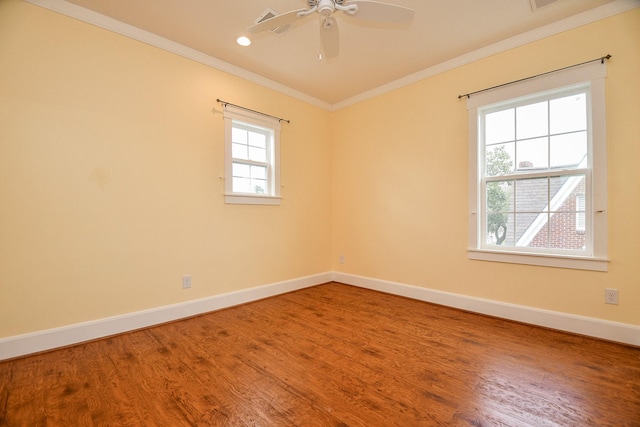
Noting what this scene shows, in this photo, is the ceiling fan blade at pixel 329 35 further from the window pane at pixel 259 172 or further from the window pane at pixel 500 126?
the window pane at pixel 500 126

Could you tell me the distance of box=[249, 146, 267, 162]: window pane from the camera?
345 centimetres

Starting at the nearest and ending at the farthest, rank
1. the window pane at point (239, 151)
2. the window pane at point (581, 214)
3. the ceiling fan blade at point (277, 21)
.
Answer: the ceiling fan blade at point (277, 21) < the window pane at point (581, 214) < the window pane at point (239, 151)

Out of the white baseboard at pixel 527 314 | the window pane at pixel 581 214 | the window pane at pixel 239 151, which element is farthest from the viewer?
the window pane at pixel 239 151

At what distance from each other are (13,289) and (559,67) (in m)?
4.87

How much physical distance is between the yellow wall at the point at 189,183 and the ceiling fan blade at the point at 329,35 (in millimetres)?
1487

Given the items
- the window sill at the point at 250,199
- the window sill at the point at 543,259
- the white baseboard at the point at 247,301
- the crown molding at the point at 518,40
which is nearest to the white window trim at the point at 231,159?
the window sill at the point at 250,199

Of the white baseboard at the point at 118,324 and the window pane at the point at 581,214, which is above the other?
the window pane at the point at 581,214

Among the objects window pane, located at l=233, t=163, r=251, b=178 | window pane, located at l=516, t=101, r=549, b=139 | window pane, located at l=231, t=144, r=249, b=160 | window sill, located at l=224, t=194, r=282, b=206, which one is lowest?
window sill, located at l=224, t=194, r=282, b=206

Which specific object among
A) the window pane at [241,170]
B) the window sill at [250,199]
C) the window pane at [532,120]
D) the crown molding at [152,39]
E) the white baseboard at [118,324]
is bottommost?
the white baseboard at [118,324]

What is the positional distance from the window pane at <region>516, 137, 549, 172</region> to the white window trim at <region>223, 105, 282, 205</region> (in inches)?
108

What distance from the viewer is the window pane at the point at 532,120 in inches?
103

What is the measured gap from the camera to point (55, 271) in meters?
2.16

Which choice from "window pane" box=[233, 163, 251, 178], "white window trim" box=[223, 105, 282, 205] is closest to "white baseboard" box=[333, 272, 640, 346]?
"white window trim" box=[223, 105, 282, 205]

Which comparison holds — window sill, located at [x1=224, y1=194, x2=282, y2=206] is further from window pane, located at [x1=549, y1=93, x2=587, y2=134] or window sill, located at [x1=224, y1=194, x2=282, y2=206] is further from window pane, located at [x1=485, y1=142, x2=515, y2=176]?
window pane, located at [x1=549, y1=93, x2=587, y2=134]
